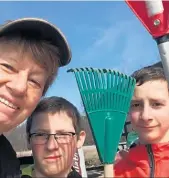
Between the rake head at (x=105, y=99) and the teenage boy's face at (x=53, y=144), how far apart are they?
15.5 inches

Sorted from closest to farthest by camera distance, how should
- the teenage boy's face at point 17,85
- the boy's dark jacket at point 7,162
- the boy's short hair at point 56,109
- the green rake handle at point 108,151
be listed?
the green rake handle at point 108,151, the teenage boy's face at point 17,85, the boy's dark jacket at point 7,162, the boy's short hair at point 56,109

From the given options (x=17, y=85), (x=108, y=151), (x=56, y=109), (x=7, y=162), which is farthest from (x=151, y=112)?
(x=7, y=162)

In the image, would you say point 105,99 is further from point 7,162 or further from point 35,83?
point 7,162

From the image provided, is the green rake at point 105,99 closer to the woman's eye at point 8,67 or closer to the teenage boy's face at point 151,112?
the teenage boy's face at point 151,112

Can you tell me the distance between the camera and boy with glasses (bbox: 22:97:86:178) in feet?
5.07

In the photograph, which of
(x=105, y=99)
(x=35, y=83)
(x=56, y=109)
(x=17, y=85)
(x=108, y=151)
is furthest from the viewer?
(x=56, y=109)

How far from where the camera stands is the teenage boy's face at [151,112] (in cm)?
145

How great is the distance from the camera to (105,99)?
127cm

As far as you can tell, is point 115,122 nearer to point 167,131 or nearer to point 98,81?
point 98,81

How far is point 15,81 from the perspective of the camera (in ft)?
4.55

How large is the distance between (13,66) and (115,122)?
521 millimetres

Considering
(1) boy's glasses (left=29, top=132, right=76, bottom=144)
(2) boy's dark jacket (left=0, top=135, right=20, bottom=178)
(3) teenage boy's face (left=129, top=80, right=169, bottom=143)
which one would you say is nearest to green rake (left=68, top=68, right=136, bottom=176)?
(3) teenage boy's face (left=129, top=80, right=169, bottom=143)

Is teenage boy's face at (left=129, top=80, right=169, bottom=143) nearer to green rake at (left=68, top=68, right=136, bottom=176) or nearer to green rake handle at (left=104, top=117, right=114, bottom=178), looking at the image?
green rake at (left=68, top=68, right=136, bottom=176)

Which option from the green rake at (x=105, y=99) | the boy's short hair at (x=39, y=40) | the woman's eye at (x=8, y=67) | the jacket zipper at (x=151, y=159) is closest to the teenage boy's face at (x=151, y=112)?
the jacket zipper at (x=151, y=159)
